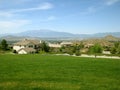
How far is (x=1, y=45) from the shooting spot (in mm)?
99688

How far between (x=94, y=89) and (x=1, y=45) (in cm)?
8736

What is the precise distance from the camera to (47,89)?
1703 cm

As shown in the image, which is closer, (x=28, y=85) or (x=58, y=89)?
(x=58, y=89)

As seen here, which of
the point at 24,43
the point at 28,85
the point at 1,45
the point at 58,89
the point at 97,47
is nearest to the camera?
the point at 58,89

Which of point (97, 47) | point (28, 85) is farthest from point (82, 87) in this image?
point (97, 47)

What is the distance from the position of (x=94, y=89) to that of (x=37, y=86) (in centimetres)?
450

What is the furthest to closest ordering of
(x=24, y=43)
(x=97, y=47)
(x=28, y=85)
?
(x=24, y=43), (x=97, y=47), (x=28, y=85)

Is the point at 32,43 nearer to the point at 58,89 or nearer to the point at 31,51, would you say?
the point at 31,51

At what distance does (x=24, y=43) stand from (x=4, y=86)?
101 meters

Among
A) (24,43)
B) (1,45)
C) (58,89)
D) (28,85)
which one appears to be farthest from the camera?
(24,43)

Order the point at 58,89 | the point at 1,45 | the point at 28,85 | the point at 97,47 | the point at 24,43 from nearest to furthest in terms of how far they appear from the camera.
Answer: the point at 58,89, the point at 28,85, the point at 97,47, the point at 1,45, the point at 24,43

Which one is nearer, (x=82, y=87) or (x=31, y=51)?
(x=82, y=87)

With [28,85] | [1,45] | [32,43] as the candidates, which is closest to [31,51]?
[1,45]

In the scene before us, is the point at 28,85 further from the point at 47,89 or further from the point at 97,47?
the point at 97,47
